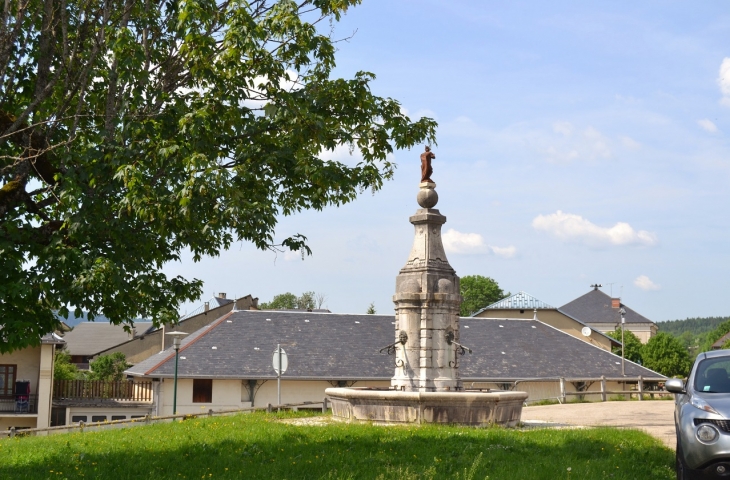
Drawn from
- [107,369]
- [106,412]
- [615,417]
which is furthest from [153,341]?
[615,417]

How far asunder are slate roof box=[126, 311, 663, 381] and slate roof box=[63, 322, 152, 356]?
31.7 meters

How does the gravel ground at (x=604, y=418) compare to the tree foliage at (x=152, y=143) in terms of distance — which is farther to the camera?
the gravel ground at (x=604, y=418)

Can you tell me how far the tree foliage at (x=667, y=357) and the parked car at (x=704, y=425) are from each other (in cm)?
5175

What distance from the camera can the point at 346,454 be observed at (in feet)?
38.6

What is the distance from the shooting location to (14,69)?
11125 millimetres

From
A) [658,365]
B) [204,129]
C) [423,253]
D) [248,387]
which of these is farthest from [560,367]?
[204,129]

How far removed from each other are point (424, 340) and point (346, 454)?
6.37 metres

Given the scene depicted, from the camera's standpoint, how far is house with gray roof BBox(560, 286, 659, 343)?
84625 millimetres

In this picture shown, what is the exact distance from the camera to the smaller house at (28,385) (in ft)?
118

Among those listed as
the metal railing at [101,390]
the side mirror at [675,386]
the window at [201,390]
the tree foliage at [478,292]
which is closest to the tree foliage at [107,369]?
the metal railing at [101,390]

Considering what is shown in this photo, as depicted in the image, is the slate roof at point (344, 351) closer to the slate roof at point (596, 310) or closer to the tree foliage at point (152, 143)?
the tree foliage at point (152, 143)

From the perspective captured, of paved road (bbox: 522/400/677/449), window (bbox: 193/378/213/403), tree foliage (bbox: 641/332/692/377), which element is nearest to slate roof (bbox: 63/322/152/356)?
window (bbox: 193/378/213/403)

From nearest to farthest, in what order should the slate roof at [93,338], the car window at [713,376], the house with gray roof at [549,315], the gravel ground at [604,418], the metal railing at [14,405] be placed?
the car window at [713,376]
the gravel ground at [604,418]
the metal railing at [14,405]
the house with gray roof at [549,315]
the slate roof at [93,338]

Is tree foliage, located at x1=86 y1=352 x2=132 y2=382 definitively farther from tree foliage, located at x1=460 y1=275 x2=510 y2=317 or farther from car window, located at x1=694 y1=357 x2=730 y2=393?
tree foliage, located at x1=460 y1=275 x2=510 y2=317
